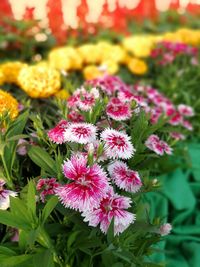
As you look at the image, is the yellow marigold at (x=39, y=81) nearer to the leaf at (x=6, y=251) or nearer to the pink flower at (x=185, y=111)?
the pink flower at (x=185, y=111)

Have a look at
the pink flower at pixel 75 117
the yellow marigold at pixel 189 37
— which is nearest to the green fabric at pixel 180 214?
the pink flower at pixel 75 117

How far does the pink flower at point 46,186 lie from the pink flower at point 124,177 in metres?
0.11

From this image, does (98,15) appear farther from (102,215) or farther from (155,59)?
(102,215)

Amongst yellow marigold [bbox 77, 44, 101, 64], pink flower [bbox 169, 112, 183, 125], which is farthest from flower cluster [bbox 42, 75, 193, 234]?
yellow marigold [bbox 77, 44, 101, 64]

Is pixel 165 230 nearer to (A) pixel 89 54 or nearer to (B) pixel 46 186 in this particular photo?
(B) pixel 46 186

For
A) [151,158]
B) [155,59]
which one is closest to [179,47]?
[155,59]

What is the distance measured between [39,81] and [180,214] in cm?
64

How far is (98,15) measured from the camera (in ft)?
10.4

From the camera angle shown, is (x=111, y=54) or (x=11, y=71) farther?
(x=111, y=54)

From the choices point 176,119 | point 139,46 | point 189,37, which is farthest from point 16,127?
point 189,37

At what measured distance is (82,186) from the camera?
811mm

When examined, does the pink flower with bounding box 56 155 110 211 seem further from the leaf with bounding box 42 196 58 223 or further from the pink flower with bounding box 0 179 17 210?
the pink flower with bounding box 0 179 17 210

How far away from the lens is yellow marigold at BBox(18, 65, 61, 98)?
145 centimetres

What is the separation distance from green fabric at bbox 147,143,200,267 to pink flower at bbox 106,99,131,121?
18.3 inches
